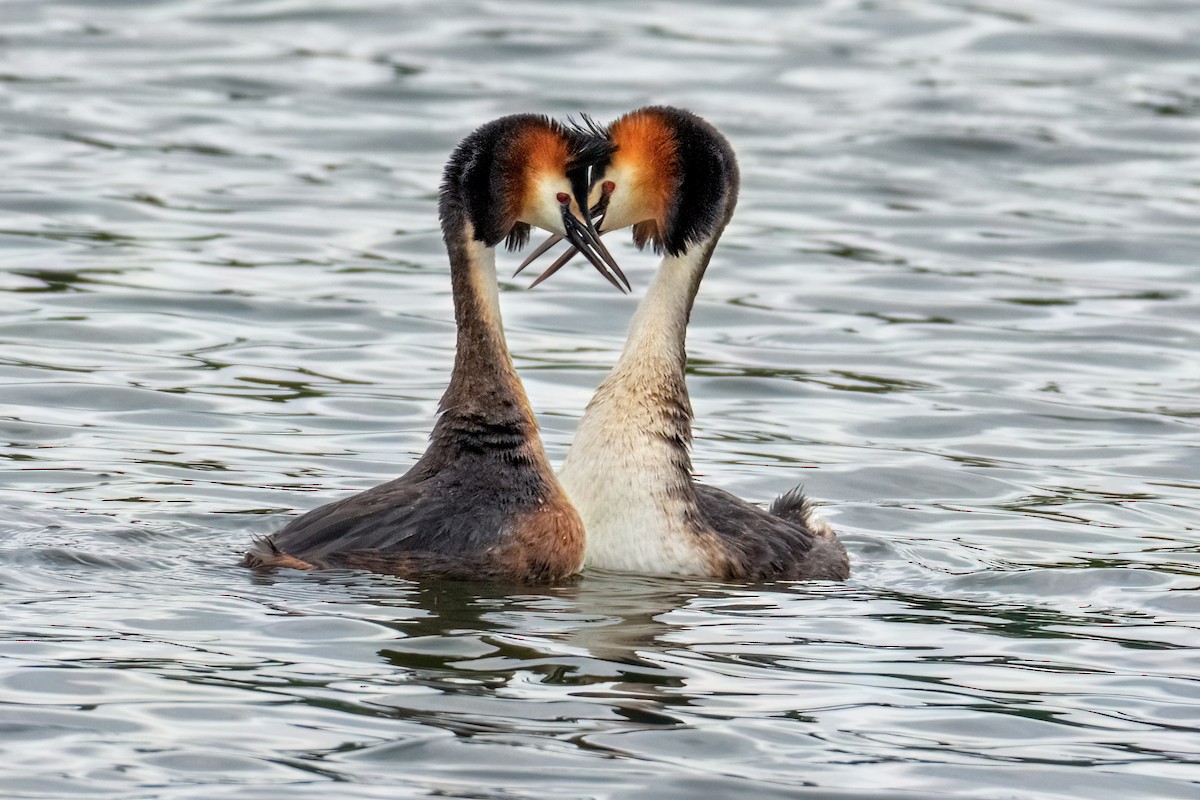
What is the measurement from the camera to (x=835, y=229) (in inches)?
742

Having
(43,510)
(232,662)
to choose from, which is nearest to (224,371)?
(43,510)

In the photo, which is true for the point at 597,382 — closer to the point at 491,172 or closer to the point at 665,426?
the point at 665,426

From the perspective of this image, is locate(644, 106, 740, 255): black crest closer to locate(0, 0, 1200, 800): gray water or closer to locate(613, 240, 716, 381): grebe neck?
locate(613, 240, 716, 381): grebe neck

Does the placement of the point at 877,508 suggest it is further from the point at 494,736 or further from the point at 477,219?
the point at 494,736

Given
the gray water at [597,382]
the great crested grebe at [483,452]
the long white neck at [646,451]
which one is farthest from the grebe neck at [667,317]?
the gray water at [597,382]

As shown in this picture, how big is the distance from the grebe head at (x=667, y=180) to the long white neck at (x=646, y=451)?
131mm

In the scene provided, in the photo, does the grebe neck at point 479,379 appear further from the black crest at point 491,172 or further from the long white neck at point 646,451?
the long white neck at point 646,451

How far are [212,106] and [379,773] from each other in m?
16.8

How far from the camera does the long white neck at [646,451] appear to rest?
29.7ft

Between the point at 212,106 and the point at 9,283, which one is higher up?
the point at 212,106

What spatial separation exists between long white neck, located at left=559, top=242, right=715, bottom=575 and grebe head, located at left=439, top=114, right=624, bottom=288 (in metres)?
0.51

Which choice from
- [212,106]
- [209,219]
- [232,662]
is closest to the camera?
[232,662]

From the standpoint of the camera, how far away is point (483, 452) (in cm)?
883

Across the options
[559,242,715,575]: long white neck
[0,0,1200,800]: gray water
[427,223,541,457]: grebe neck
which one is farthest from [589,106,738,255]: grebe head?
[0,0,1200,800]: gray water
